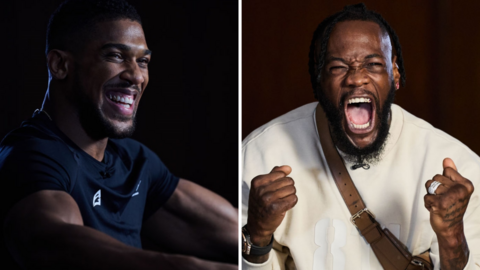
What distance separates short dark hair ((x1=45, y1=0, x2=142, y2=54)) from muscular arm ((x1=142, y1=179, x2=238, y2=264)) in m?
0.52

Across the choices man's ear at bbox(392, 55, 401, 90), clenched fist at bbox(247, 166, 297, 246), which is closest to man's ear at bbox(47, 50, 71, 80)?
clenched fist at bbox(247, 166, 297, 246)

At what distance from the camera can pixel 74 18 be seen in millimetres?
1434

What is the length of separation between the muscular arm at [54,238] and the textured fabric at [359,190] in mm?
523

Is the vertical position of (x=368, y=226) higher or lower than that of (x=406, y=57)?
lower

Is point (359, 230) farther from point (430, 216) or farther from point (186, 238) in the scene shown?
point (186, 238)

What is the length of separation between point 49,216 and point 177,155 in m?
0.46

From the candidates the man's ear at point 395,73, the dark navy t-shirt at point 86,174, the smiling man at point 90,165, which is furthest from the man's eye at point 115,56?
the man's ear at point 395,73

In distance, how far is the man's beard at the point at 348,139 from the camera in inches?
69.6

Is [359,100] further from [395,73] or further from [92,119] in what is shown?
[92,119]

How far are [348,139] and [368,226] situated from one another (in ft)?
0.91

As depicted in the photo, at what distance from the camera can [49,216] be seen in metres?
1.29

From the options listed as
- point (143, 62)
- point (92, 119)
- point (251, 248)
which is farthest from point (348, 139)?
point (92, 119)

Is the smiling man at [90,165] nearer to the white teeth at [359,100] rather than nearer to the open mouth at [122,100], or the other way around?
the open mouth at [122,100]

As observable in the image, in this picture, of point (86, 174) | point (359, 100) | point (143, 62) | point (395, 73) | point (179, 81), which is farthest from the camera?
point (395, 73)
